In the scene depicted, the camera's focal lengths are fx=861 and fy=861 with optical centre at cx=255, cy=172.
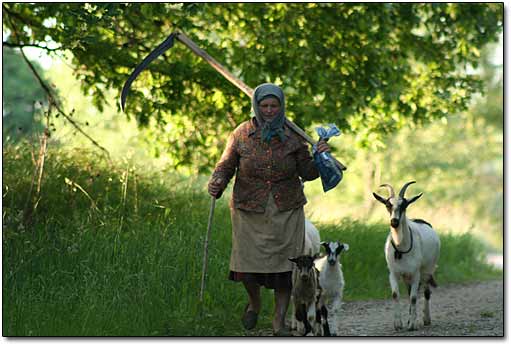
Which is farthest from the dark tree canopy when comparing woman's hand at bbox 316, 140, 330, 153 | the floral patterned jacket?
woman's hand at bbox 316, 140, 330, 153

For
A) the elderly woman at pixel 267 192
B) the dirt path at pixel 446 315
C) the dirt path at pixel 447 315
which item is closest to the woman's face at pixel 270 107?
the elderly woman at pixel 267 192

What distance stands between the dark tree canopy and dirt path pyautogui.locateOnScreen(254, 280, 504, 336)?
2913 mm

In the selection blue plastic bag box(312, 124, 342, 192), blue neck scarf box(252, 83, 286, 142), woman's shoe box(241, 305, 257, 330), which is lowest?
woman's shoe box(241, 305, 257, 330)

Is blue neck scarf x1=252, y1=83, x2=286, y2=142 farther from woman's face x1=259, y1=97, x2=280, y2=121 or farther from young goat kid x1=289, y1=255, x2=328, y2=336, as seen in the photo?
young goat kid x1=289, y1=255, x2=328, y2=336

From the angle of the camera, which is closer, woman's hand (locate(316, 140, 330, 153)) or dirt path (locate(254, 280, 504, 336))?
woman's hand (locate(316, 140, 330, 153))

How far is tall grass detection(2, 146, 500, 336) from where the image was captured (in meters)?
7.80

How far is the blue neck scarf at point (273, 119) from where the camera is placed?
24.1ft

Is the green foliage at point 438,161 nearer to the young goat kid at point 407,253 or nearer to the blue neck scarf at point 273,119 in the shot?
the young goat kid at point 407,253

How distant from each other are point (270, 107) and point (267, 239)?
1141 millimetres

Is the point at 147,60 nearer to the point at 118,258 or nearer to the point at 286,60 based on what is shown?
the point at 118,258

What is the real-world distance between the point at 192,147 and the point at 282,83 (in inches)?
110

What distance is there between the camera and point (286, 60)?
41.8 ft

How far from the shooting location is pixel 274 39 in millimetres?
12891

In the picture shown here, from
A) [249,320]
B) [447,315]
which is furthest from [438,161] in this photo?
[249,320]
